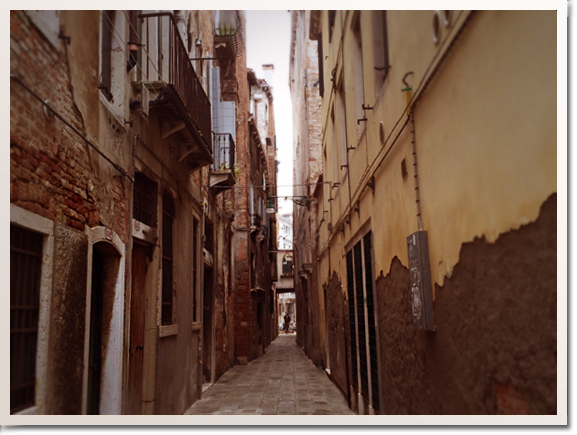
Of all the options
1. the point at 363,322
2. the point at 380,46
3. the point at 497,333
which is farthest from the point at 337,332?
the point at 497,333

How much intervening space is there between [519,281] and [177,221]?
5446 millimetres

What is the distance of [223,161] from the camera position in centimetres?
1124

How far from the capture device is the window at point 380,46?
17.0 ft

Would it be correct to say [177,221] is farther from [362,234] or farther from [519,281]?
[519,281]

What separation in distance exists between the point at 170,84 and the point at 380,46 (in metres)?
2.21

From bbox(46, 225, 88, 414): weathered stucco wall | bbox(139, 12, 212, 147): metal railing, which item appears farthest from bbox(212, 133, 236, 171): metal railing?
bbox(46, 225, 88, 414): weathered stucco wall

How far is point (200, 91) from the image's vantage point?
7.89 m

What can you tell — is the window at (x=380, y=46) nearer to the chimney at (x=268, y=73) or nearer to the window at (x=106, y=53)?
the window at (x=106, y=53)

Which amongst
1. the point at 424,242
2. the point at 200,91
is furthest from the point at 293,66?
the point at 424,242

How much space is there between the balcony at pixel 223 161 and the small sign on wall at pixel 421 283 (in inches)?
274

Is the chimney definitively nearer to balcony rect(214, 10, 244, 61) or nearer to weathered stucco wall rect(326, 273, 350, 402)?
balcony rect(214, 10, 244, 61)

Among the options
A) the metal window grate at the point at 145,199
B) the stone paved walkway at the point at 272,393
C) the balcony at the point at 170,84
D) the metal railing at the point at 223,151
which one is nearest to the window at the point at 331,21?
the balcony at the point at 170,84

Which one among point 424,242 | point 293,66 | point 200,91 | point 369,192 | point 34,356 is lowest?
point 34,356

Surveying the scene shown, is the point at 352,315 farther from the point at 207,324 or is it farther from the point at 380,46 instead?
the point at 380,46
